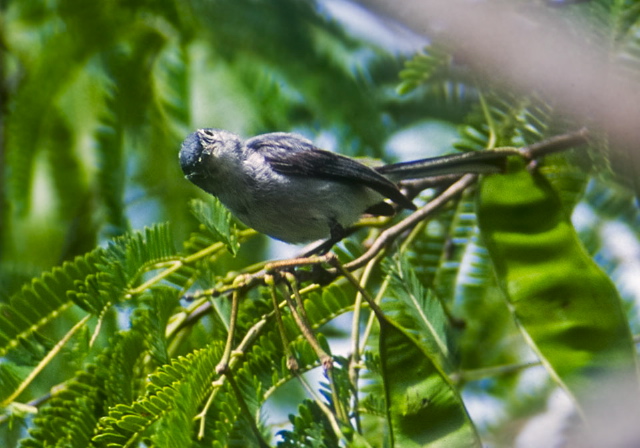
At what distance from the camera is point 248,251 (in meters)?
3.70

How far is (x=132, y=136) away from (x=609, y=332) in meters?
2.12

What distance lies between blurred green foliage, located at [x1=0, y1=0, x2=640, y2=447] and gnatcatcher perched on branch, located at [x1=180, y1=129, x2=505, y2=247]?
11 centimetres

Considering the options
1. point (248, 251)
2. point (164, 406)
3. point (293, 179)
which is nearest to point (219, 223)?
point (164, 406)

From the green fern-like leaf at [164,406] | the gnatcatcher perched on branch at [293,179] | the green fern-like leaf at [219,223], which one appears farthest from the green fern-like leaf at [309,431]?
the gnatcatcher perched on branch at [293,179]

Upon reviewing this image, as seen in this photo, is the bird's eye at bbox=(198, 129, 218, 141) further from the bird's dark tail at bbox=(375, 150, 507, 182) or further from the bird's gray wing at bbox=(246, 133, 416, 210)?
the bird's dark tail at bbox=(375, 150, 507, 182)

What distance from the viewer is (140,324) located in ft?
6.88

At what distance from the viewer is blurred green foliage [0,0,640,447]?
6.06 feet

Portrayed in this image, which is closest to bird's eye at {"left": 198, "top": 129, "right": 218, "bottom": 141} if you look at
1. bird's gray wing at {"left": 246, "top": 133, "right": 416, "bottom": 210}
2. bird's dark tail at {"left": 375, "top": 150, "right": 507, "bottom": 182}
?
bird's gray wing at {"left": 246, "top": 133, "right": 416, "bottom": 210}

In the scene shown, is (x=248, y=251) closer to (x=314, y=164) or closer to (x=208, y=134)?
(x=314, y=164)

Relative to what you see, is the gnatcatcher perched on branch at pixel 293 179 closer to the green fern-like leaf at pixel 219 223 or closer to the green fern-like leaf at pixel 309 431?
the green fern-like leaf at pixel 219 223

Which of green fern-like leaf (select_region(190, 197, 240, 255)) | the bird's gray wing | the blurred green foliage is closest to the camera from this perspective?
the blurred green foliage

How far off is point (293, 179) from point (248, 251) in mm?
1094

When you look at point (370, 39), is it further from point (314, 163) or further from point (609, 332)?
point (609, 332)

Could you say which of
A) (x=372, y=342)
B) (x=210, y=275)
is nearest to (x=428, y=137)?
(x=372, y=342)
